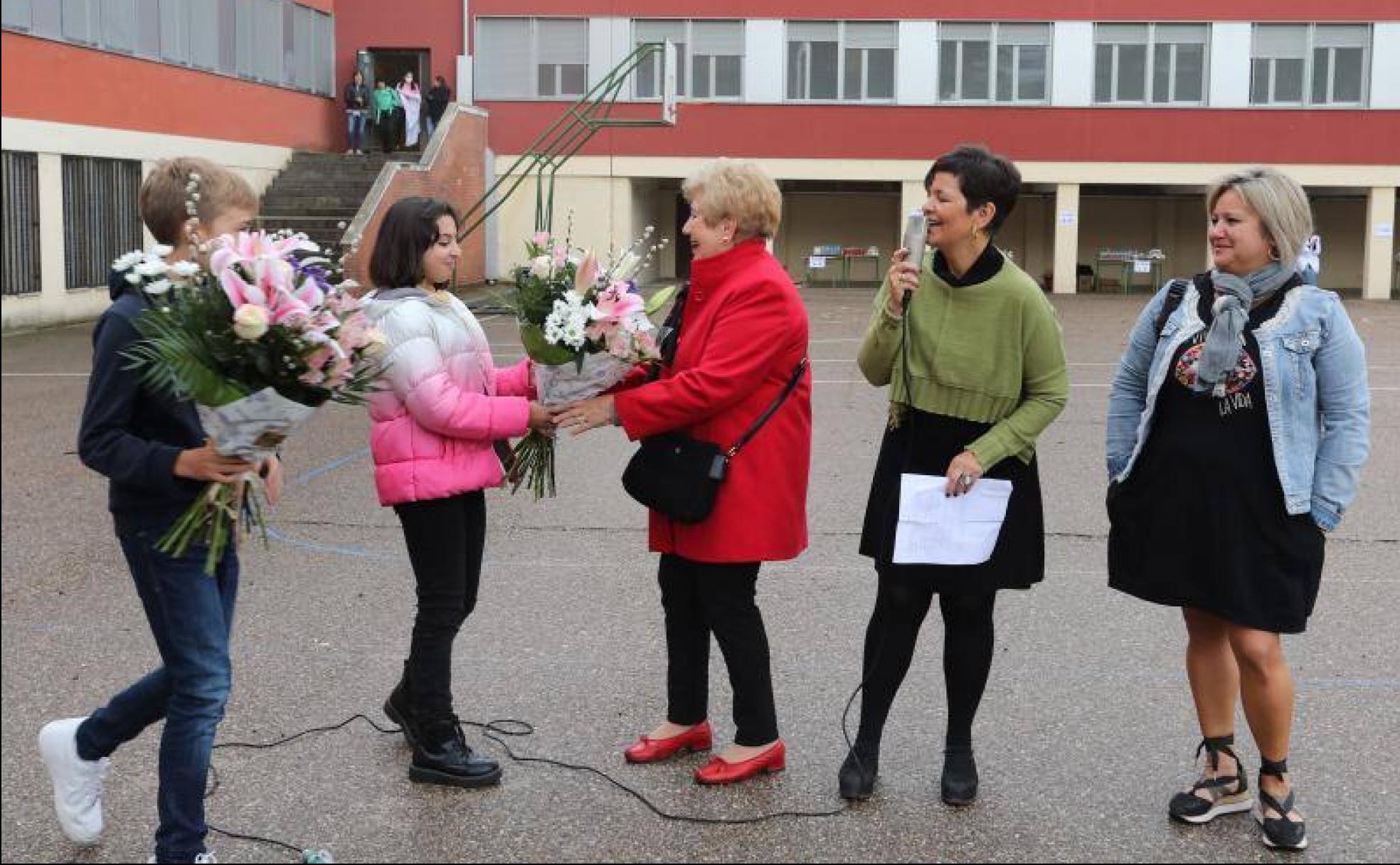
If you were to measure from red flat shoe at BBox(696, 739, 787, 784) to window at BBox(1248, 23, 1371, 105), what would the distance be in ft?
117

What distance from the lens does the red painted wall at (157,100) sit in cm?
2331

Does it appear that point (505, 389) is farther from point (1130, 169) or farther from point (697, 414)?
point (1130, 169)

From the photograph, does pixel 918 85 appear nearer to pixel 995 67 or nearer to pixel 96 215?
pixel 995 67

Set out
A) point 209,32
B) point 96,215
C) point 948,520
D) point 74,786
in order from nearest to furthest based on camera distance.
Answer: point 74,786 → point 948,520 → point 96,215 → point 209,32

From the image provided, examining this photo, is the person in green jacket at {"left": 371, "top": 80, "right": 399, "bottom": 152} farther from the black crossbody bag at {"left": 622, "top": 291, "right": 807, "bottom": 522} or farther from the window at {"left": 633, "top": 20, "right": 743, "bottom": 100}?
the black crossbody bag at {"left": 622, "top": 291, "right": 807, "bottom": 522}

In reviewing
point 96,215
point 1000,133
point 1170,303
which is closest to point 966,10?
point 1000,133

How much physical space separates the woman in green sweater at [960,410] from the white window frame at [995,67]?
110 ft

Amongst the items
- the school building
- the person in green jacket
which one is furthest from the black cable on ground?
the school building

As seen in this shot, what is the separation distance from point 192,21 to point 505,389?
25.3m

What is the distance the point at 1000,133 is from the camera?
3716 cm

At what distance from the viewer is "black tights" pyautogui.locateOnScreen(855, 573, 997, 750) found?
4766 millimetres

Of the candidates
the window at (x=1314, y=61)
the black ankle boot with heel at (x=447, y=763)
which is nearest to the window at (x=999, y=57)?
the window at (x=1314, y=61)

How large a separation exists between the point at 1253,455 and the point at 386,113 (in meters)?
32.0

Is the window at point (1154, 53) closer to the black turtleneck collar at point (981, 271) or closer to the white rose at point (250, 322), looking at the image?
the black turtleneck collar at point (981, 271)
